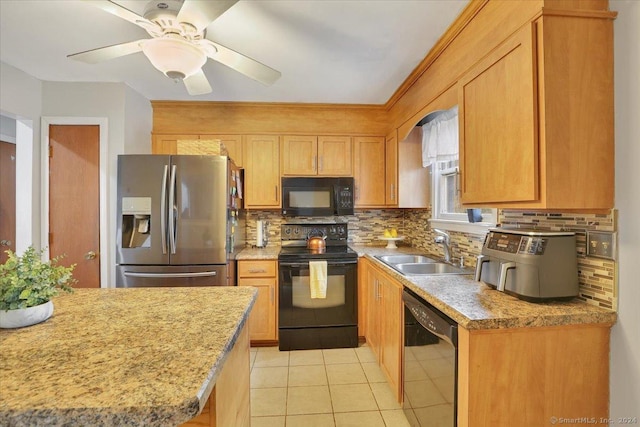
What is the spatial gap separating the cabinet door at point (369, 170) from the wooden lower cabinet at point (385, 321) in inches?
29.0

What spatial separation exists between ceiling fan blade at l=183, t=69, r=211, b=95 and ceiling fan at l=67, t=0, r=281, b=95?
0.92ft

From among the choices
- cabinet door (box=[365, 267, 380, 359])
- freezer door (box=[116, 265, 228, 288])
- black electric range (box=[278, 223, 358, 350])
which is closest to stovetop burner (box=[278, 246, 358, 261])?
black electric range (box=[278, 223, 358, 350])

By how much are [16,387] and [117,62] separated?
94.5 inches

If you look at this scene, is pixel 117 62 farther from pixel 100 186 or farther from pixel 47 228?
pixel 47 228

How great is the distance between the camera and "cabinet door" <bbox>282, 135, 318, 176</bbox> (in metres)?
3.13

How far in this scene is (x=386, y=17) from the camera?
1.74 meters

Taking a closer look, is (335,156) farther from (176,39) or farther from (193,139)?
(176,39)

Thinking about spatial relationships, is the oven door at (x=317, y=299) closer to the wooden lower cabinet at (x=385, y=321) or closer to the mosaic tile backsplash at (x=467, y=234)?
the wooden lower cabinet at (x=385, y=321)

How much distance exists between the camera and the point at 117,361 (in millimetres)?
727

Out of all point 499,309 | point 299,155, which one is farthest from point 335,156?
point 499,309

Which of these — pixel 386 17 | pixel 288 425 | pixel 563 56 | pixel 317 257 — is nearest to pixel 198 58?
pixel 386 17

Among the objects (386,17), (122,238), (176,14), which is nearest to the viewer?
(176,14)

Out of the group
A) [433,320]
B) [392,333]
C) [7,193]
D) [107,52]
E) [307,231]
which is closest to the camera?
[433,320]

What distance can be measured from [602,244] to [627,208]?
0.16 m
